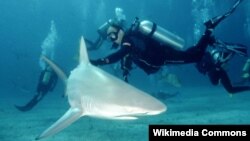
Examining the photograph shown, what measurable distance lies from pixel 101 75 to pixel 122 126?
19.6ft

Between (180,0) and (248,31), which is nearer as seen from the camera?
(248,31)

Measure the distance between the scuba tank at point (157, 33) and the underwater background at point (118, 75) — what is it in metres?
2.37

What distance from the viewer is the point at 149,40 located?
7742mm

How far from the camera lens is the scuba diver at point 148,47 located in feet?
23.1

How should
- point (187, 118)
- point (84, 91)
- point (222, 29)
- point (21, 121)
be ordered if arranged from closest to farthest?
1. point (84, 91)
2. point (187, 118)
3. point (21, 121)
4. point (222, 29)

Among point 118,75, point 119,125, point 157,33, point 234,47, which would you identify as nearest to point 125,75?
point 157,33

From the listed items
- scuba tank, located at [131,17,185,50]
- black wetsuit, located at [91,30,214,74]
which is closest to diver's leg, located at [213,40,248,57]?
black wetsuit, located at [91,30,214,74]

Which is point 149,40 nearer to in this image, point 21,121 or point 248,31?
point 21,121

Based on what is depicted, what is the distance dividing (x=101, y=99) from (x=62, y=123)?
1.88ft

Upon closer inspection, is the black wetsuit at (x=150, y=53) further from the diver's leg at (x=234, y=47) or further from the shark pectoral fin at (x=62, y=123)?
the shark pectoral fin at (x=62, y=123)

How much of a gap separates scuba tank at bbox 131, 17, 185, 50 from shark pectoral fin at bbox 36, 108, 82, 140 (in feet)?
13.5

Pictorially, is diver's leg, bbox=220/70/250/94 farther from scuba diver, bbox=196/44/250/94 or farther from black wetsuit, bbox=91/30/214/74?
black wetsuit, bbox=91/30/214/74

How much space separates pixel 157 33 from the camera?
26.1 ft

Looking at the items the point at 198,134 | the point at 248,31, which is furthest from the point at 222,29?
the point at 198,134
